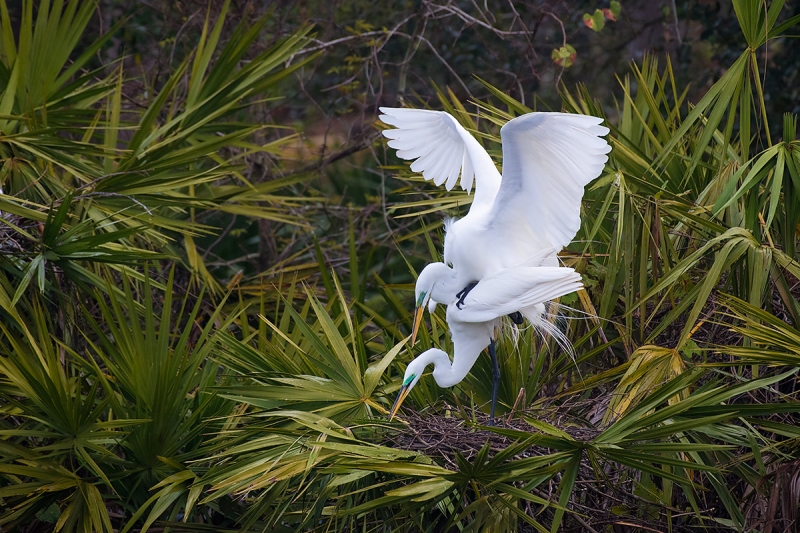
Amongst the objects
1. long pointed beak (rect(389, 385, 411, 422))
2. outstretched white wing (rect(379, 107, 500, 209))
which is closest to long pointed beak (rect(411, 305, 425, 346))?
long pointed beak (rect(389, 385, 411, 422))

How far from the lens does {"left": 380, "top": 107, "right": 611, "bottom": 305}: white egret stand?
2730mm

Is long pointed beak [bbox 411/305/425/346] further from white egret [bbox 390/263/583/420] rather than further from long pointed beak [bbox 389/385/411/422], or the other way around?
long pointed beak [bbox 389/385/411/422]

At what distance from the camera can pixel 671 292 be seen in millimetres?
3033

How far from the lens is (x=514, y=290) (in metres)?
2.84

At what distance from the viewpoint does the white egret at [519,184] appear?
8.96 feet

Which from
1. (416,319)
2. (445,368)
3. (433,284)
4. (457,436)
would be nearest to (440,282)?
(433,284)

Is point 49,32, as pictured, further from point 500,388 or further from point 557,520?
point 557,520

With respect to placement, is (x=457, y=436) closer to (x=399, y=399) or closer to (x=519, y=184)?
(x=399, y=399)

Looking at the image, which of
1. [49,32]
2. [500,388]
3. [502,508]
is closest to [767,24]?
[500,388]

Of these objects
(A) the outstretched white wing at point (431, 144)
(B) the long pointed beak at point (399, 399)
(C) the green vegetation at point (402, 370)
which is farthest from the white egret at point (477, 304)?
(A) the outstretched white wing at point (431, 144)

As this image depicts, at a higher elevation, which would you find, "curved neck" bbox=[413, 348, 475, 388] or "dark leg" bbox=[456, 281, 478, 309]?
"dark leg" bbox=[456, 281, 478, 309]

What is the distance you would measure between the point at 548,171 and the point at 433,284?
544mm

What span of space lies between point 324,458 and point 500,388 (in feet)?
3.44

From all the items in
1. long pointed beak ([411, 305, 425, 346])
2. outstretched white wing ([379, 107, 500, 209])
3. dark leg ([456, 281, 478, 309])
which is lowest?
long pointed beak ([411, 305, 425, 346])
